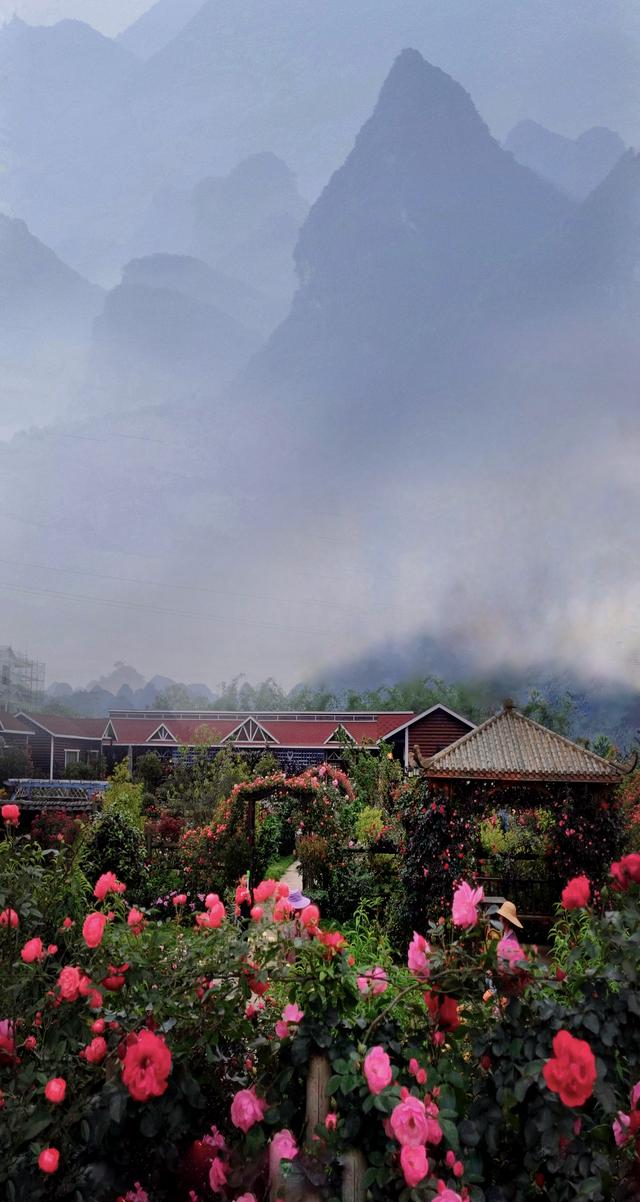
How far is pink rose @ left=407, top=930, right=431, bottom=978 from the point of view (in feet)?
4.19

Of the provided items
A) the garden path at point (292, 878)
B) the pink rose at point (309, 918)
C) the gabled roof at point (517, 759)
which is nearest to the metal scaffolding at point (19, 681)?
the garden path at point (292, 878)

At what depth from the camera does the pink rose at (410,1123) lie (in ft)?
3.54

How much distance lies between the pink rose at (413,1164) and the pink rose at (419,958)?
25cm

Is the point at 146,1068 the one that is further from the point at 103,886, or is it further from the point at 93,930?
the point at 103,886

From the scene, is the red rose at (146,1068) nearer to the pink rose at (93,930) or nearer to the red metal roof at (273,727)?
the pink rose at (93,930)

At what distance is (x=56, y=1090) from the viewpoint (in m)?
1.15

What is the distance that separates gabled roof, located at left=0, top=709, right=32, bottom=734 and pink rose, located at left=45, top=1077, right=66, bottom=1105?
1085cm

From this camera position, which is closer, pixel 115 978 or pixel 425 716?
pixel 115 978

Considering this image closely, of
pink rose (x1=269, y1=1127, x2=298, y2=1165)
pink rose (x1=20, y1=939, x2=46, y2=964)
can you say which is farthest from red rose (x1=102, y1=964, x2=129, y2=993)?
pink rose (x1=269, y1=1127, x2=298, y2=1165)

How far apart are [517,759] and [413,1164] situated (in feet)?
16.5

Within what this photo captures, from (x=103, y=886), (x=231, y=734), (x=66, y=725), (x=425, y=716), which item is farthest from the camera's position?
(x=425, y=716)

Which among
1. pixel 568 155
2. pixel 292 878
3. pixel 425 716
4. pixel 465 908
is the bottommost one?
pixel 292 878

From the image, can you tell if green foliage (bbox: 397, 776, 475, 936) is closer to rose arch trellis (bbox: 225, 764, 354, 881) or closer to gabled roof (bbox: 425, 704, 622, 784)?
gabled roof (bbox: 425, 704, 622, 784)

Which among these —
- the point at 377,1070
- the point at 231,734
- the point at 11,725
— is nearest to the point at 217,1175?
the point at 377,1070
